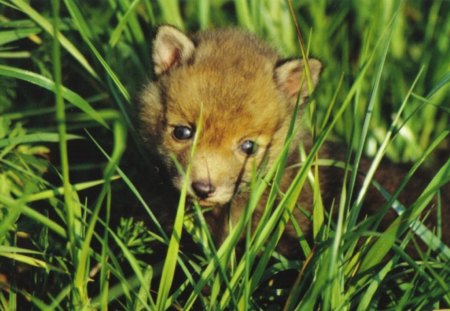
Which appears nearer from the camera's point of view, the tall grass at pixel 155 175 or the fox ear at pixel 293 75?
the tall grass at pixel 155 175

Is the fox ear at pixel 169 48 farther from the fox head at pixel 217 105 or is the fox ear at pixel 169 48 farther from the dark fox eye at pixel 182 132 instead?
the dark fox eye at pixel 182 132

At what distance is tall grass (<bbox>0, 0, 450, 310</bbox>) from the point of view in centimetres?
249

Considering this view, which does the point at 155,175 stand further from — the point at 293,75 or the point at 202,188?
the point at 293,75

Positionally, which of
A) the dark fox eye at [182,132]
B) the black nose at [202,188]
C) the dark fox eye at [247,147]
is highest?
the dark fox eye at [182,132]

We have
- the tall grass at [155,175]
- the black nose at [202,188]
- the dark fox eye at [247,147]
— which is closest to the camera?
the tall grass at [155,175]

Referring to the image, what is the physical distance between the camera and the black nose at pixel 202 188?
3.02 meters

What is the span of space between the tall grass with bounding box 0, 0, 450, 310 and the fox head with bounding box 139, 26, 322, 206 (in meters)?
0.16

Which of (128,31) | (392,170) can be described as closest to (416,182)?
(392,170)

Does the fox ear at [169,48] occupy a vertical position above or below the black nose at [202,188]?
above

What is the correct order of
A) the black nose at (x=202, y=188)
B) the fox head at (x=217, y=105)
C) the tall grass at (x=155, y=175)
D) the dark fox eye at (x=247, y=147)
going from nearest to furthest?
1. the tall grass at (x=155, y=175)
2. the black nose at (x=202, y=188)
3. the fox head at (x=217, y=105)
4. the dark fox eye at (x=247, y=147)

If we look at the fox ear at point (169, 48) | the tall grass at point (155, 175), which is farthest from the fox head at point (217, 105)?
the tall grass at point (155, 175)

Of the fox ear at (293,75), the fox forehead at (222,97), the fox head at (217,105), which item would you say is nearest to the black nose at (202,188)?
the fox head at (217,105)

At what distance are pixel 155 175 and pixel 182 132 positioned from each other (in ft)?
1.64

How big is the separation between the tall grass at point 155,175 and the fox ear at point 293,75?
189 mm
